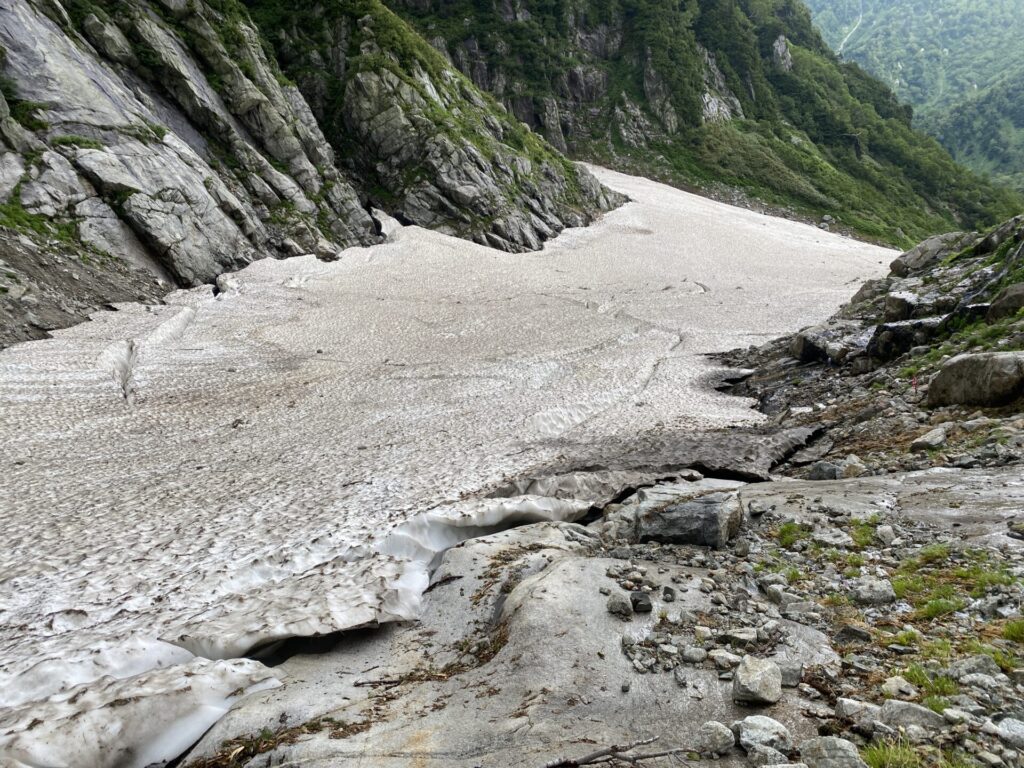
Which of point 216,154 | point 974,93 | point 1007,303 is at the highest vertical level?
point 974,93

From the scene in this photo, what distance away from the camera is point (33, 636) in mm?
6438

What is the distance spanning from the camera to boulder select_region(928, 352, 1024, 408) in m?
8.70

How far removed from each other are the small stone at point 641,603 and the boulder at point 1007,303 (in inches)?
408

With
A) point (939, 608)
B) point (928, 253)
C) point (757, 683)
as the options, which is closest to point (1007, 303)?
point (928, 253)

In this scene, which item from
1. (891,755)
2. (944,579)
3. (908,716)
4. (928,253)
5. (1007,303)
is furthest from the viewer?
(928,253)

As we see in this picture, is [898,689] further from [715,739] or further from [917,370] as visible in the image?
[917,370]

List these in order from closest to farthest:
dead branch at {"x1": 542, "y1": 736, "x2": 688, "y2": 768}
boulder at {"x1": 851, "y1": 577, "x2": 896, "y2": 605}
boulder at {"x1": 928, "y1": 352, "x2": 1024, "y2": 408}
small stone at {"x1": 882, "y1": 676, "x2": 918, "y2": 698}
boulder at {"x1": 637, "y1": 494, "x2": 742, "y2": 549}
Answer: dead branch at {"x1": 542, "y1": 736, "x2": 688, "y2": 768} < small stone at {"x1": 882, "y1": 676, "x2": 918, "y2": 698} < boulder at {"x1": 851, "y1": 577, "x2": 896, "y2": 605} < boulder at {"x1": 637, "y1": 494, "x2": 742, "y2": 549} < boulder at {"x1": 928, "y1": 352, "x2": 1024, "y2": 408}

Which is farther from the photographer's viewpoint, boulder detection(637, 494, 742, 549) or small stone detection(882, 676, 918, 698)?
boulder detection(637, 494, 742, 549)

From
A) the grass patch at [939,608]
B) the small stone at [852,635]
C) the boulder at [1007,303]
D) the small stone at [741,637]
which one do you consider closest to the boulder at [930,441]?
the boulder at [1007,303]

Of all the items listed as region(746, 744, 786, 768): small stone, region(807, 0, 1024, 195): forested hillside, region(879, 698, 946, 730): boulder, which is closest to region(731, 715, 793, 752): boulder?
region(746, 744, 786, 768): small stone

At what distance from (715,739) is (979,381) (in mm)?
8455

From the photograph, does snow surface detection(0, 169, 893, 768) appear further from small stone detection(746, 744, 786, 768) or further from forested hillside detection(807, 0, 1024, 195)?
forested hillside detection(807, 0, 1024, 195)

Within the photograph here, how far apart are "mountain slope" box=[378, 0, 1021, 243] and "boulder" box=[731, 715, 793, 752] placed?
73.9m

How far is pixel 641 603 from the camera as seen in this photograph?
5316 mm
